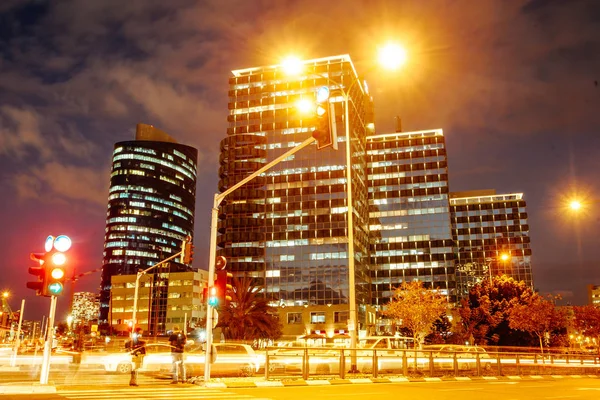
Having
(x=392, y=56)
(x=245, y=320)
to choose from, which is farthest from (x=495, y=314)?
(x=392, y=56)

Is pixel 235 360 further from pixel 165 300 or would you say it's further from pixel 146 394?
pixel 165 300

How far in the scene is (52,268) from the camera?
1370cm

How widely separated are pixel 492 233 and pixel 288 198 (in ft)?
256

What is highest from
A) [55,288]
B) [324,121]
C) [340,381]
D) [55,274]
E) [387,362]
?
[324,121]

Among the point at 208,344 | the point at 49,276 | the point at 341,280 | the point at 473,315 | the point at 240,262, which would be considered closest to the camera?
the point at 49,276

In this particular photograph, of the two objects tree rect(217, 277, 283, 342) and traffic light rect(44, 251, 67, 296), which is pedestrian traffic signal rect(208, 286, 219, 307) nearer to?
traffic light rect(44, 251, 67, 296)

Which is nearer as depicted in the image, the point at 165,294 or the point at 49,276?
the point at 49,276

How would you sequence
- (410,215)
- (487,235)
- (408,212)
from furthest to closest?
(487,235), (408,212), (410,215)

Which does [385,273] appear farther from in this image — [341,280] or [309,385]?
[309,385]

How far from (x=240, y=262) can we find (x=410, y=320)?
6356cm

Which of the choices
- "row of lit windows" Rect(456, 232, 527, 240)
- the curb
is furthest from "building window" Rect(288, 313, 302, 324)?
the curb

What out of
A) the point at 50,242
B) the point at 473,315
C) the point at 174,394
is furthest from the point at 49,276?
the point at 473,315

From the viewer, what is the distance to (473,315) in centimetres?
5981

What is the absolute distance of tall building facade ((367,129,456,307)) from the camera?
431 feet
